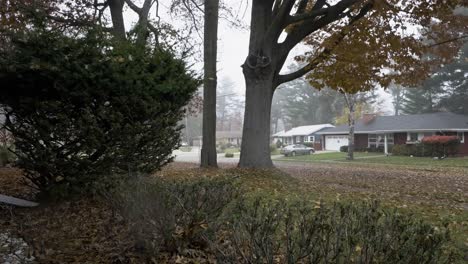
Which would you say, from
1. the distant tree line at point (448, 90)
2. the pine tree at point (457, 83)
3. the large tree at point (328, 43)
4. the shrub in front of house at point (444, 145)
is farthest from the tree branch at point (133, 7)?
the pine tree at point (457, 83)

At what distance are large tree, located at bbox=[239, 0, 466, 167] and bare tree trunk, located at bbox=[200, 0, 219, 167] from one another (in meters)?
1.30

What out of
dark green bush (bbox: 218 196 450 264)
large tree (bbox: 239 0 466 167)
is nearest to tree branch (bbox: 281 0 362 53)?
large tree (bbox: 239 0 466 167)

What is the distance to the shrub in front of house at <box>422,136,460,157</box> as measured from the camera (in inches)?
1203

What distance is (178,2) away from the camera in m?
16.9

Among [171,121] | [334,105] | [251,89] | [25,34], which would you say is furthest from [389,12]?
[334,105]

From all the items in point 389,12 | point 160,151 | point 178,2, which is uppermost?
point 178,2

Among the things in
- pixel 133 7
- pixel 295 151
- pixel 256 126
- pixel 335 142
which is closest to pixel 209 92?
pixel 256 126

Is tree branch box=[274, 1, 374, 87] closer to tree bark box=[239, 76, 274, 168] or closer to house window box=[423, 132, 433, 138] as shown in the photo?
tree bark box=[239, 76, 274, 168]

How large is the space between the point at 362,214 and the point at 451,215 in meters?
3.76

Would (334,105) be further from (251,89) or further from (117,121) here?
(117,121)

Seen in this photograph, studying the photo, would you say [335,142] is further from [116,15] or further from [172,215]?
[172,215]

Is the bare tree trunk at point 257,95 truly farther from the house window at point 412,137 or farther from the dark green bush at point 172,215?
the house window at point 412,137

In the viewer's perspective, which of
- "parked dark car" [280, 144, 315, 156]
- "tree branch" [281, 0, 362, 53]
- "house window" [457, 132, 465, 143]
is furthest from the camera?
"parked dark car" [280, 144, 315, 156]

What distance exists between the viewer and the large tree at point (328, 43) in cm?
1077
